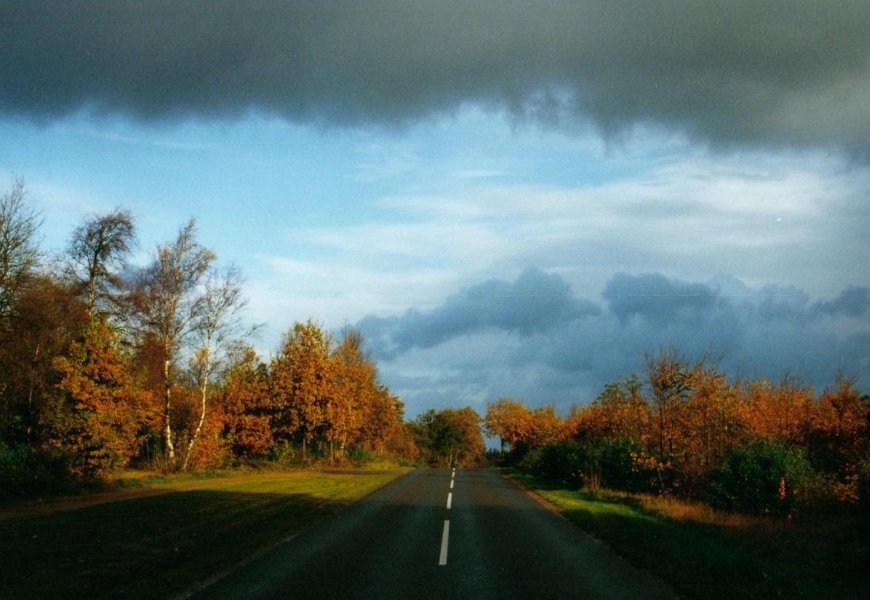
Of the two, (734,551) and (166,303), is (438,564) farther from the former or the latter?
(166,303)

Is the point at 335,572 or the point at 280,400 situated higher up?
A: the point at 280,400

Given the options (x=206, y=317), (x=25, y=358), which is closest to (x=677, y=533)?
(x=25, y=358)

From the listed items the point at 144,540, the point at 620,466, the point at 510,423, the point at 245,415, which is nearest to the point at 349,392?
the point at 245,415

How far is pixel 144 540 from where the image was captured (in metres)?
14.9

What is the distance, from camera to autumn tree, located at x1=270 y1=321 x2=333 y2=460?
54.0 metres

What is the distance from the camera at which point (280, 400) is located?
53.4 m

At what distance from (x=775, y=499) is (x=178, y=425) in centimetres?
3368

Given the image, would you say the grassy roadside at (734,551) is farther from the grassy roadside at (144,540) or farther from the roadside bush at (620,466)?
the grassy roadside at (144,540)

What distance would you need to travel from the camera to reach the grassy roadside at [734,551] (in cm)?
1087

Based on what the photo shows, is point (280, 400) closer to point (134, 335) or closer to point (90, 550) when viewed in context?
point (134, 335)

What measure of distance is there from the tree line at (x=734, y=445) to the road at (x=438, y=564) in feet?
19.4

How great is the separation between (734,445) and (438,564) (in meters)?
14.4

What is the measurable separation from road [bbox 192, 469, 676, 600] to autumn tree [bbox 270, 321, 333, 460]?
1340 inches

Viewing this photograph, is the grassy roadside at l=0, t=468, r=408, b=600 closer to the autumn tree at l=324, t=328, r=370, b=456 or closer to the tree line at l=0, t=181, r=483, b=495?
the tree line at l=0, t=181, r=483, b=495
